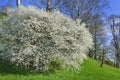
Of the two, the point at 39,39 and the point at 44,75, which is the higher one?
the point at 39,39

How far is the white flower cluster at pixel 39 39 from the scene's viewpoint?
1720 centimetres

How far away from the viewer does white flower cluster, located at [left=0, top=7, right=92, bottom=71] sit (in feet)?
56.4

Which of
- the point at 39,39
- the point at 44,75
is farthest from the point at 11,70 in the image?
the point at 39,39

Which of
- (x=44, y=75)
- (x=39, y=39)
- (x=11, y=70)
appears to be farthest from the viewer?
(x=39, y=39)

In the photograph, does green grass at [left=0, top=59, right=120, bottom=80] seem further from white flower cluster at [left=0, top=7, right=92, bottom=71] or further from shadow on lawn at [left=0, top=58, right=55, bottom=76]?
white flower cluster at [left=0, top=7, right=92, bottom=71]

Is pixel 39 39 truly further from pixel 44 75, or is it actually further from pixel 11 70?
pixel 11 70

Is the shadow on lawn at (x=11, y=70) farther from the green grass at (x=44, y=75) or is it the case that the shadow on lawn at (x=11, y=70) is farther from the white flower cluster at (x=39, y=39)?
the white flower cluster at (x=39, y=39)

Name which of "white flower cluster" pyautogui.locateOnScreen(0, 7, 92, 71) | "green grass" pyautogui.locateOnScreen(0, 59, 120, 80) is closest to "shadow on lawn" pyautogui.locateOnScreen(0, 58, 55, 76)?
"green grass" pyautogui.locateOnScreen(0, 59, 120, 80)

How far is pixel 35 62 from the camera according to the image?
17.3 metres

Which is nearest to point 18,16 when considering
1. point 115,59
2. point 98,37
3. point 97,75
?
point 97,75

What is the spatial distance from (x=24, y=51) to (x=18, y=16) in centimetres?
231

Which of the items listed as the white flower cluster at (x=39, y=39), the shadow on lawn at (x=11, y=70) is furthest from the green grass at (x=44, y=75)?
the white flower cluster at (x=39, y=39)

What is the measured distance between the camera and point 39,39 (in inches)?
693

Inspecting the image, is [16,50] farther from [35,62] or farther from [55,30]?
[55,30]
